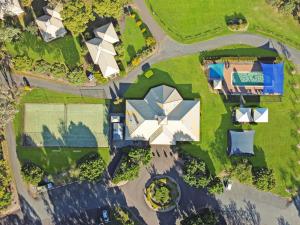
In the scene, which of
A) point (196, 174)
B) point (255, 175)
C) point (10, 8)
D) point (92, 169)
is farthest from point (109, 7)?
point (255, 175)

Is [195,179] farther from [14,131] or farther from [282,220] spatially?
[14,131]

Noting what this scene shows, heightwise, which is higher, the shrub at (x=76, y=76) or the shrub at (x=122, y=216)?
the shrub at (x=76, y=76)

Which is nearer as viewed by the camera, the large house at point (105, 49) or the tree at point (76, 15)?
the tree at point (76, 15)

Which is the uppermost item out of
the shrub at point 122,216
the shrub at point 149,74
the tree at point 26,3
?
the tree at point 26,3

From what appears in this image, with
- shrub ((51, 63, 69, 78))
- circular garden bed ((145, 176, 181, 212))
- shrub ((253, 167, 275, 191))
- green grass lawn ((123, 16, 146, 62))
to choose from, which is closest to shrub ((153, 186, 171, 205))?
circular garden bed ((145, 176, 181, 212))

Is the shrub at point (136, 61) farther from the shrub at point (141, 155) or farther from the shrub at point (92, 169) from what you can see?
the shrub at point (92, 169)

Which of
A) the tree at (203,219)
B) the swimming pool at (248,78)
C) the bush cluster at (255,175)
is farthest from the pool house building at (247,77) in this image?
the tree at (203,219)
